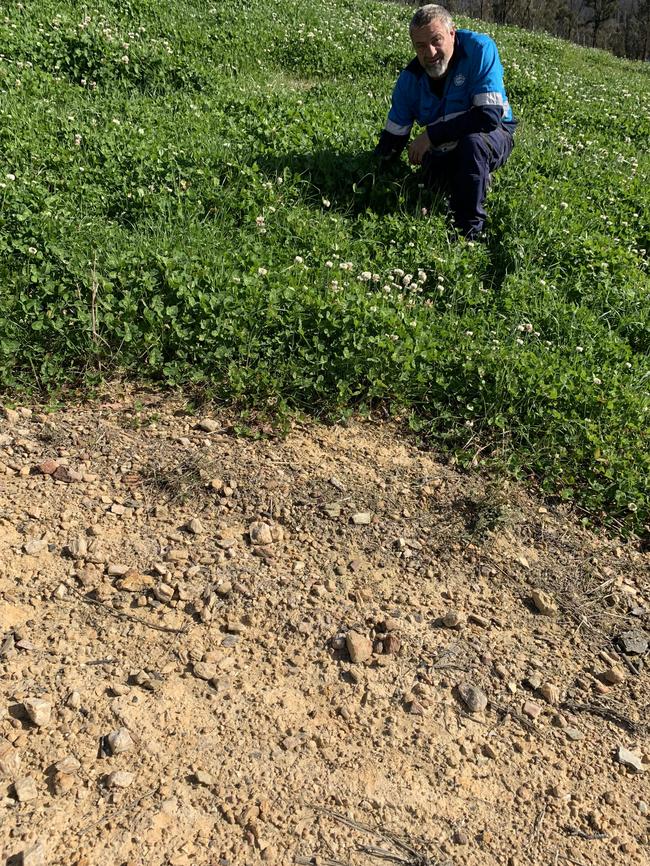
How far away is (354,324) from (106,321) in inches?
52.2

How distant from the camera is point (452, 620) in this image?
2871 mm

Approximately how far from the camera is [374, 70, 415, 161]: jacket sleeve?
5520 millimetres

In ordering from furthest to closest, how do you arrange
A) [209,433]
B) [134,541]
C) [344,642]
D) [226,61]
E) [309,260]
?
[226,61] < [309,260] < [209,433] < [134,541] < [344,642]

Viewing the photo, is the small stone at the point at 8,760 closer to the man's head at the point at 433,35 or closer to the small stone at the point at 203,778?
the small stone at the point at 203,778

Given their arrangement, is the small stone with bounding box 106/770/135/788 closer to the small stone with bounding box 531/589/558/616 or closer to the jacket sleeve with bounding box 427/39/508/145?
the small stone with bounding box 531/589/558/616

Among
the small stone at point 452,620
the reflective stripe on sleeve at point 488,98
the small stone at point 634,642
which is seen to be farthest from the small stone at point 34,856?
the reflective stripe on sleeve at point 488,98

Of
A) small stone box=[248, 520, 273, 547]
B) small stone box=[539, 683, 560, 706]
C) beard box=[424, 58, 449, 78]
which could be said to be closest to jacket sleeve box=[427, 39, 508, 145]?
beard box=[424, 58, 449, 78]

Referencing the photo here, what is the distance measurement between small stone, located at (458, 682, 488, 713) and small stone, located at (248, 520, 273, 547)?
3.20ft

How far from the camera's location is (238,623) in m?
2.74

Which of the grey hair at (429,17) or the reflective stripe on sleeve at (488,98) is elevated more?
the grey hair at (429,17)

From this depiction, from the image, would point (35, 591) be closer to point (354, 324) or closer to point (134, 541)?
point (134, 541)

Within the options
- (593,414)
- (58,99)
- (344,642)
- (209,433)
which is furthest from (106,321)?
(58,99)

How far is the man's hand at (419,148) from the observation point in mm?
5340

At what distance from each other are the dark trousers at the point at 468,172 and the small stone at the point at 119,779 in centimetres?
433
